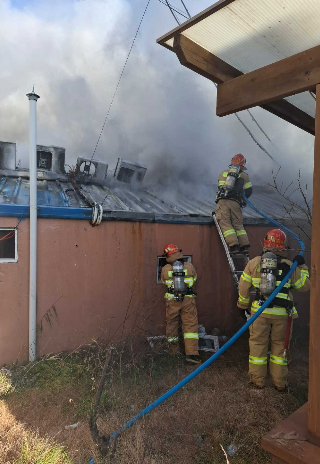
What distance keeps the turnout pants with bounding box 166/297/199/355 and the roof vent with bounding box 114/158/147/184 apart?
3461 mm

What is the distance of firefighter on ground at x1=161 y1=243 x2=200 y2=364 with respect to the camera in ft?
18.1

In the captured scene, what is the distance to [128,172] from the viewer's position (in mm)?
8055

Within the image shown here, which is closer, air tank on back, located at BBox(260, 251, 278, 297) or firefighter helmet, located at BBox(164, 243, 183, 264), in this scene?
air tank on back, located at BBox(260, 251, 278, 297)

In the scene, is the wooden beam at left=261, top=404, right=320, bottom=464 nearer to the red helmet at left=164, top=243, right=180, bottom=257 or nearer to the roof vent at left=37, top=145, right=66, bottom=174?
the red helmet at left=164, top=243, right=180, bottom=257

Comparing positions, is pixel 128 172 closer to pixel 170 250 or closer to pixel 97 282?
pixel 170 250

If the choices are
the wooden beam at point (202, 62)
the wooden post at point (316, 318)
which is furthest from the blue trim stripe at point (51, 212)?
the wooden post at point (316, 318)

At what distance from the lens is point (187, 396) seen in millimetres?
4391

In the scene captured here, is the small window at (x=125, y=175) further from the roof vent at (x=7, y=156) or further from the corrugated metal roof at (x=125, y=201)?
the roof vent at (x=7, y=156)

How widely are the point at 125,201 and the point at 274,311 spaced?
3.53 m

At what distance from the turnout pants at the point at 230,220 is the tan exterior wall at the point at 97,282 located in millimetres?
472

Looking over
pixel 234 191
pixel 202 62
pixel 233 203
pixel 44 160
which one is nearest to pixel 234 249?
pixel 233 203

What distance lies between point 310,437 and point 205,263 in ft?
15.2

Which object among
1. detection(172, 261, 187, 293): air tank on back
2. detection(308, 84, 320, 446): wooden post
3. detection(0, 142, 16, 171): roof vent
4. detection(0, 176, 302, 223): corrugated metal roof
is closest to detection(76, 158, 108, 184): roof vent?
detection(0, 176, 302, 223): corrugated metal roof

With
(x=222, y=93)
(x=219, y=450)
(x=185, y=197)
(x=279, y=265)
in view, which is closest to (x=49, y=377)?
(x=219, y=450)
